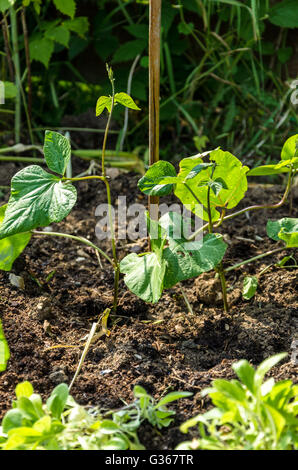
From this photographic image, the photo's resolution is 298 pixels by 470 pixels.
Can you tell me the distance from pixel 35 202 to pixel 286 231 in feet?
1.86

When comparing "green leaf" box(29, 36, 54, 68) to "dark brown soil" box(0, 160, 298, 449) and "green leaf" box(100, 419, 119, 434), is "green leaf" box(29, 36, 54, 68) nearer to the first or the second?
"dark brown soil" box(0, 160, 298, 449)

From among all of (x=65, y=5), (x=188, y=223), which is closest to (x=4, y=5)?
(x=65, y=5)

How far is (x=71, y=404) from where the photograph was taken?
1.03 m

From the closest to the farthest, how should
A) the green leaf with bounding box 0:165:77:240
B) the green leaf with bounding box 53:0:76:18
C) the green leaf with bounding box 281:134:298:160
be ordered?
the green leaf with bounding box 0:165:77:240 → the green leaf with bounding box 281:134:298:160 → the green leaf with bounding box 53:0:76:18

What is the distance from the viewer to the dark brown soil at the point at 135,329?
1157 millimetres

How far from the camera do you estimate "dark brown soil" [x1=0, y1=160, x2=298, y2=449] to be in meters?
1.16

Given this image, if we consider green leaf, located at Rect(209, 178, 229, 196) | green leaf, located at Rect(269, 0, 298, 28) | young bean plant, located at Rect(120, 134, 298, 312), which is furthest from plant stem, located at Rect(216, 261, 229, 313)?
green leaf, located at Rect(269, 0, 298, 28)

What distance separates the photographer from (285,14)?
222 cm

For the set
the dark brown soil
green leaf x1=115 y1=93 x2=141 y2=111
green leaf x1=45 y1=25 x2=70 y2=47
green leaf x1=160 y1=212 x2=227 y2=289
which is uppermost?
green leaf x1=45 y1=25 x2=70 y2=47

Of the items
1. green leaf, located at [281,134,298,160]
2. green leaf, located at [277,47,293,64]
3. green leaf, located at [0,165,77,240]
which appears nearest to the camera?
green leaf, located at [0,165,77,240]

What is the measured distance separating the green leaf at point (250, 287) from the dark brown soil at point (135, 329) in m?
0.04

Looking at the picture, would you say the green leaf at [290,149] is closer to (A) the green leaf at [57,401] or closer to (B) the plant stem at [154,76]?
(B) the plant stem at [154,76]

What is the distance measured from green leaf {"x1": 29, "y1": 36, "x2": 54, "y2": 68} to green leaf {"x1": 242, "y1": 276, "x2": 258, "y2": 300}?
1218mm
